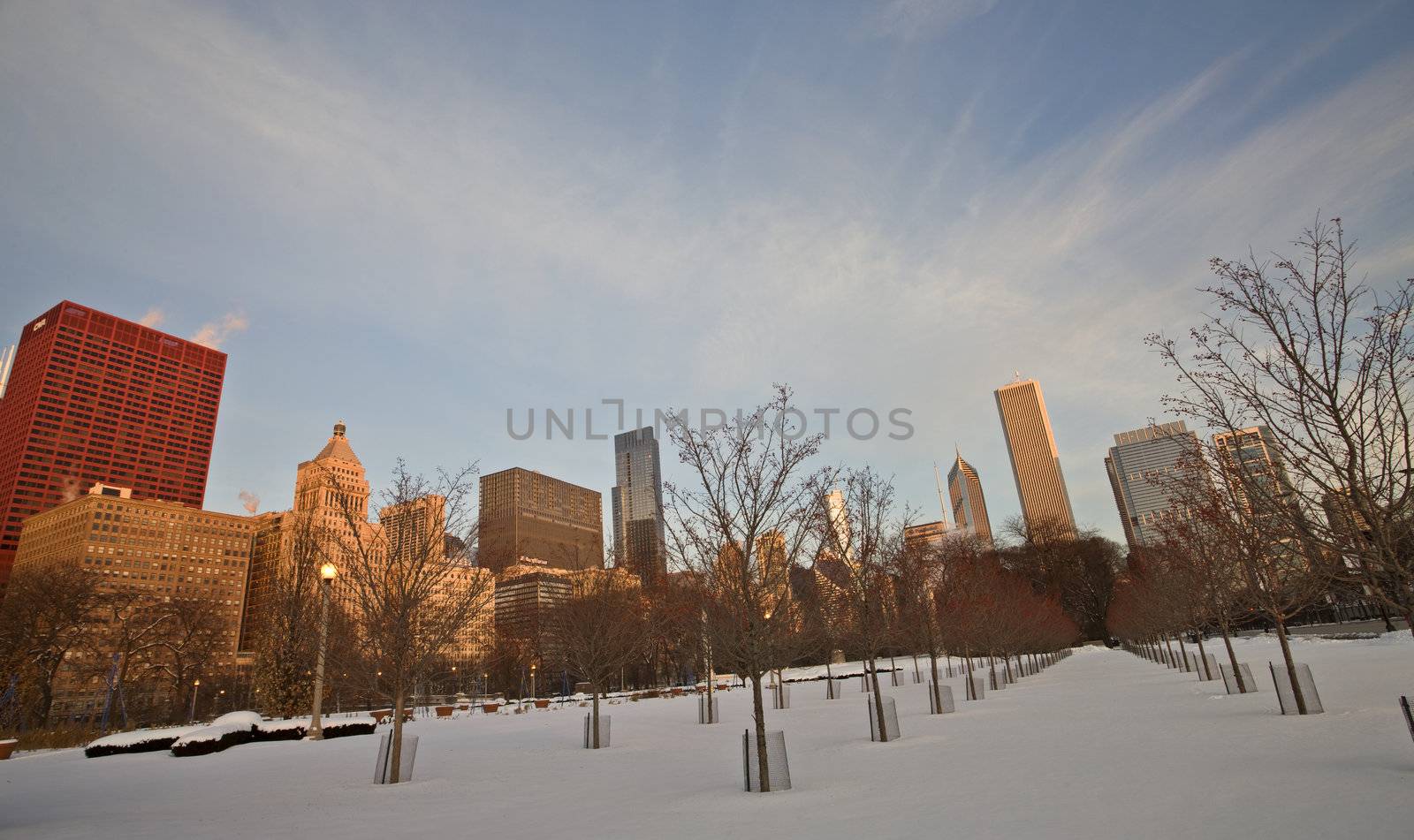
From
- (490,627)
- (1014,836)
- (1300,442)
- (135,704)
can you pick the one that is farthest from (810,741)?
(135,704)

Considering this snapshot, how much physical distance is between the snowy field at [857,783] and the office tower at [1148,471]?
558cm

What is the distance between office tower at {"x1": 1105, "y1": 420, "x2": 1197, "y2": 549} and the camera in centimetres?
1527

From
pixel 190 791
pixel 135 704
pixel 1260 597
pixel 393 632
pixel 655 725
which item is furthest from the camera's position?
pixel 135 704

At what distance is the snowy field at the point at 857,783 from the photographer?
7406 millimetres

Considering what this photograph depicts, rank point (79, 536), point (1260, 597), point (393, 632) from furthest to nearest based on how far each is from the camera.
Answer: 1. point (79, 536)
2. point (1260, 597)
3. point (393, 632)

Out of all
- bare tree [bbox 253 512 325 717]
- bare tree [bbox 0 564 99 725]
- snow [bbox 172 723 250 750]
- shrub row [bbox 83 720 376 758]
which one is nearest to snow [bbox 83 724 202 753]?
shrub row [bbox 83 720 376 758]

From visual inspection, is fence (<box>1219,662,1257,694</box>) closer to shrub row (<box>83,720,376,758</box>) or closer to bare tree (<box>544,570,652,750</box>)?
bare tree (<box>544,570,652,750</box>)

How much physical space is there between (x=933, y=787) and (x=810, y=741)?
773cm

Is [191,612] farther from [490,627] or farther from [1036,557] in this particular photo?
[1036,557]

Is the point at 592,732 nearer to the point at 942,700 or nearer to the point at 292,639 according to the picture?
the point at 942,700

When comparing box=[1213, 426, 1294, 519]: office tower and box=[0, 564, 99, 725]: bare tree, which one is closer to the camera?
box=[1213, 426, 1294, 519]: office tower

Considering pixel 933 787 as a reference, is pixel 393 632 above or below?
above

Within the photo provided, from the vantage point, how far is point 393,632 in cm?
1424

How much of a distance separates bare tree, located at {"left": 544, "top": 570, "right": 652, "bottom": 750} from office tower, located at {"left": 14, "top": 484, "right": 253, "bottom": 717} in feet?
460
